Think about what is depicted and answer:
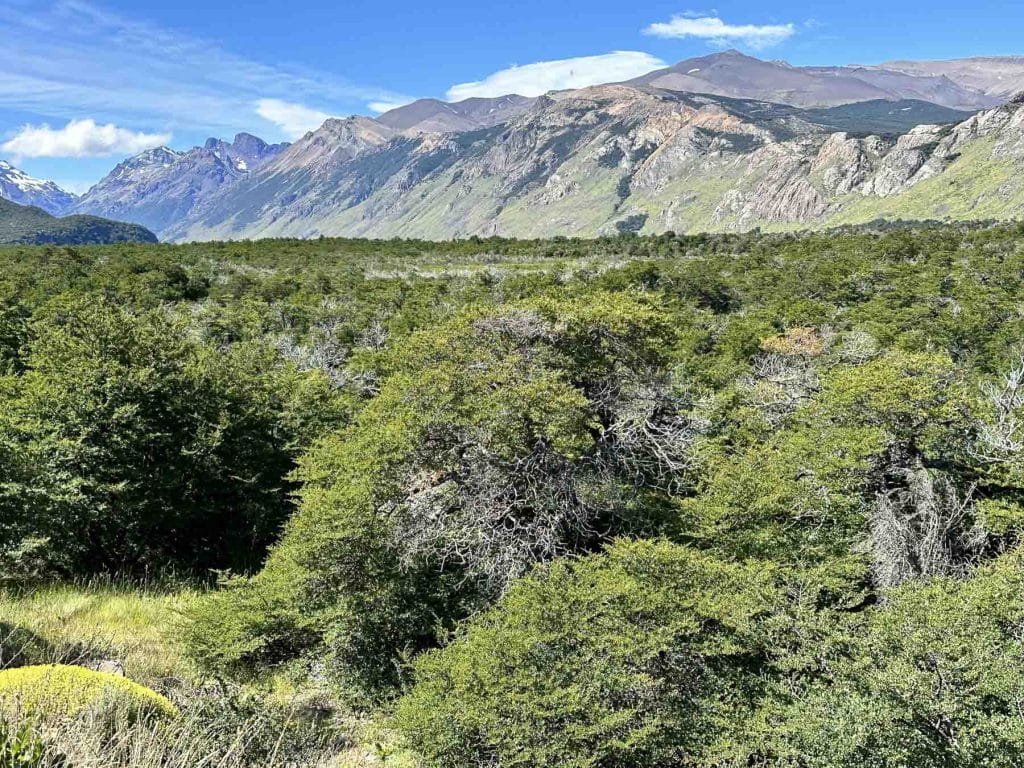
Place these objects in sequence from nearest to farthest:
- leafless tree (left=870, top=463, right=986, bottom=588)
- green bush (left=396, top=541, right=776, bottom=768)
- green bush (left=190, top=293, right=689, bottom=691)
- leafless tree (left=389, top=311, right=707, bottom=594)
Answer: green bush (left=396, top=541, right=776, bottom=768) < green bush (left=190, top=293, right=689, bottom=691) < leafless tree (left=389, top=311, right=707, bottom=594) < leafless tree (left=870, top=463, right=986, bottom=588)

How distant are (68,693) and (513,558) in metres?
9.09

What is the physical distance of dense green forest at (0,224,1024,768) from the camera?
31.4 ft

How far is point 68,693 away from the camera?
214 inches

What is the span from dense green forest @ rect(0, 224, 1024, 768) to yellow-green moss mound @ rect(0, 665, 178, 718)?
4 cm

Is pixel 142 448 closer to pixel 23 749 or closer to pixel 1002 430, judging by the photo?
pixel 23 749

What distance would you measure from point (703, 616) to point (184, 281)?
58672 mm

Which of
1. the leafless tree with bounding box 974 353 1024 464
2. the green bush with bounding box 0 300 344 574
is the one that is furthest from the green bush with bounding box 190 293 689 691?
the leafless tree with bounding box 974 353 1024 464

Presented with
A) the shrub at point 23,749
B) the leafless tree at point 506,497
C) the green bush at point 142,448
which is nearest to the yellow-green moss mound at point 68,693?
the shrub at point 23,749

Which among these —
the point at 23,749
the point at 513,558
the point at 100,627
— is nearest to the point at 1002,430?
the point at 513,558

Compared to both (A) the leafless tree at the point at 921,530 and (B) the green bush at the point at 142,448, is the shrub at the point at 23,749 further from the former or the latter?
(A) the leafless tree at the point at 921,530

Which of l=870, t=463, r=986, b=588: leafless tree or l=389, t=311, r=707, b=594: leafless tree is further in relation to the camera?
l=870, t=463, r=986, b=588: leafless tree

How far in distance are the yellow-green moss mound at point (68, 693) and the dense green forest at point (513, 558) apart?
0.14 ft

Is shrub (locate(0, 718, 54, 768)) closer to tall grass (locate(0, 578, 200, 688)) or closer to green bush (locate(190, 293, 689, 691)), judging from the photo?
tall grass (locate(0, 578, 200, 688))

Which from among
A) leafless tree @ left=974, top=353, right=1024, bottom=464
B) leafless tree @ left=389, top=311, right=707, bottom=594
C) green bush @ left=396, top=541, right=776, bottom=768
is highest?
leafless tree @ left=974, top=353, right=1024, bottom=464
